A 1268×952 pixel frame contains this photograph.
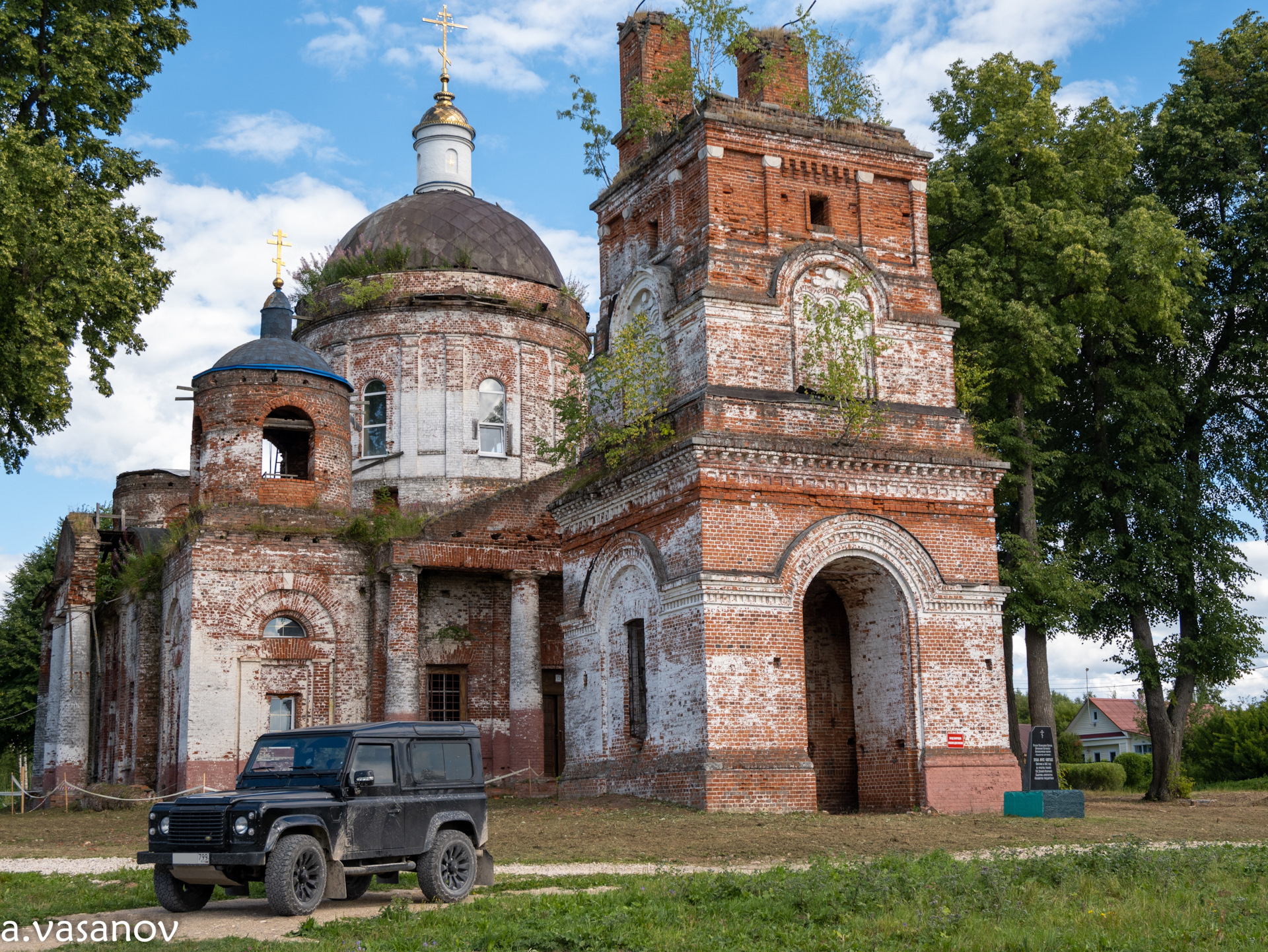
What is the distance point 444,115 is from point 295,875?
86.6 feet

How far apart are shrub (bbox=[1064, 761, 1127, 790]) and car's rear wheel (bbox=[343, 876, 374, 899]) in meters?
30.1

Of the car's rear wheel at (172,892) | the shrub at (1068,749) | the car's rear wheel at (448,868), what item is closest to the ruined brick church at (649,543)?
the car's rear wheel at (448,868)

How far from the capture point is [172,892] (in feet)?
32.1

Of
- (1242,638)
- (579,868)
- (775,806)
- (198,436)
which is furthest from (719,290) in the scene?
Result: (1242,638)

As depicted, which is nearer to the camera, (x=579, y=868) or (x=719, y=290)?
(x=579, y=868)

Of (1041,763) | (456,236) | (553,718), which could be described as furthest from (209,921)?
(456,236)

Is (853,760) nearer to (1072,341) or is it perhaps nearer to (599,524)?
(599,524)

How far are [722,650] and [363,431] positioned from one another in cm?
1415

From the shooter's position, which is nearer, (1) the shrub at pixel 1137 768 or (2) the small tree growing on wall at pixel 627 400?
(2) the small tree growing on wall at pixel 627 400

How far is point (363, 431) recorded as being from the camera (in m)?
29.5

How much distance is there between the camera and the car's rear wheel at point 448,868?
10.4m

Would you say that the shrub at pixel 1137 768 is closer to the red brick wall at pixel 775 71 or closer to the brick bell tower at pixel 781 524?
the brick bell tower at pixel 781 524

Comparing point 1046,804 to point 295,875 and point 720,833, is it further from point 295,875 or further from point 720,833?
point 295,875

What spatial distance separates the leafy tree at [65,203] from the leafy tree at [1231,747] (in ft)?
99.6
